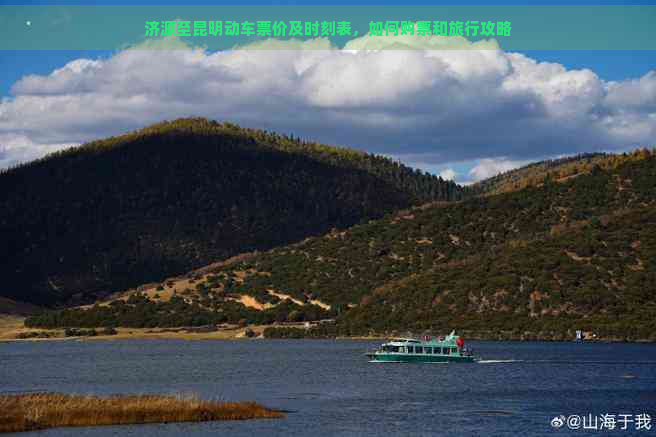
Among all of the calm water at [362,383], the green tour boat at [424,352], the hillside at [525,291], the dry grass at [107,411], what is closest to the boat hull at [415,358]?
the green tour boat at [424,352]

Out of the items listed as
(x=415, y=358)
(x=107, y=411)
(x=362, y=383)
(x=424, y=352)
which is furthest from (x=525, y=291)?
(x=107, y=411)

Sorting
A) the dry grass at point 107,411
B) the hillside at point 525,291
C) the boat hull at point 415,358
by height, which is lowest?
the dry grass at point 107,411

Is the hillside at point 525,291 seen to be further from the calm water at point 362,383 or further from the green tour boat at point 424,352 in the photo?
the green tour boat at point 424,352

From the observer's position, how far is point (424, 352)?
13250 cm

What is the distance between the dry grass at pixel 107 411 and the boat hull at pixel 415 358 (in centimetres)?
5165

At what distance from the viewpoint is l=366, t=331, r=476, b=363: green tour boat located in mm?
130250

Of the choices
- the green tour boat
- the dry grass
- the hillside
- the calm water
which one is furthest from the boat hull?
the dry grass

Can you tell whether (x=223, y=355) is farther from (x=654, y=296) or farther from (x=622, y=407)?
(x=622, y=407)

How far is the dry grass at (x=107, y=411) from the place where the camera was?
71.6m

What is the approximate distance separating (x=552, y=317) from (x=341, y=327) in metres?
32.3

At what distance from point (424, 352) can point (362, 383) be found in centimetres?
2757

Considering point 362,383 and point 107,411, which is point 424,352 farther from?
point 107,411

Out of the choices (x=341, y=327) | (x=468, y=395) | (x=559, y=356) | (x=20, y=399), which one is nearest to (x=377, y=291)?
(x=341, y=327)

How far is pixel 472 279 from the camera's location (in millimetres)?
172875
